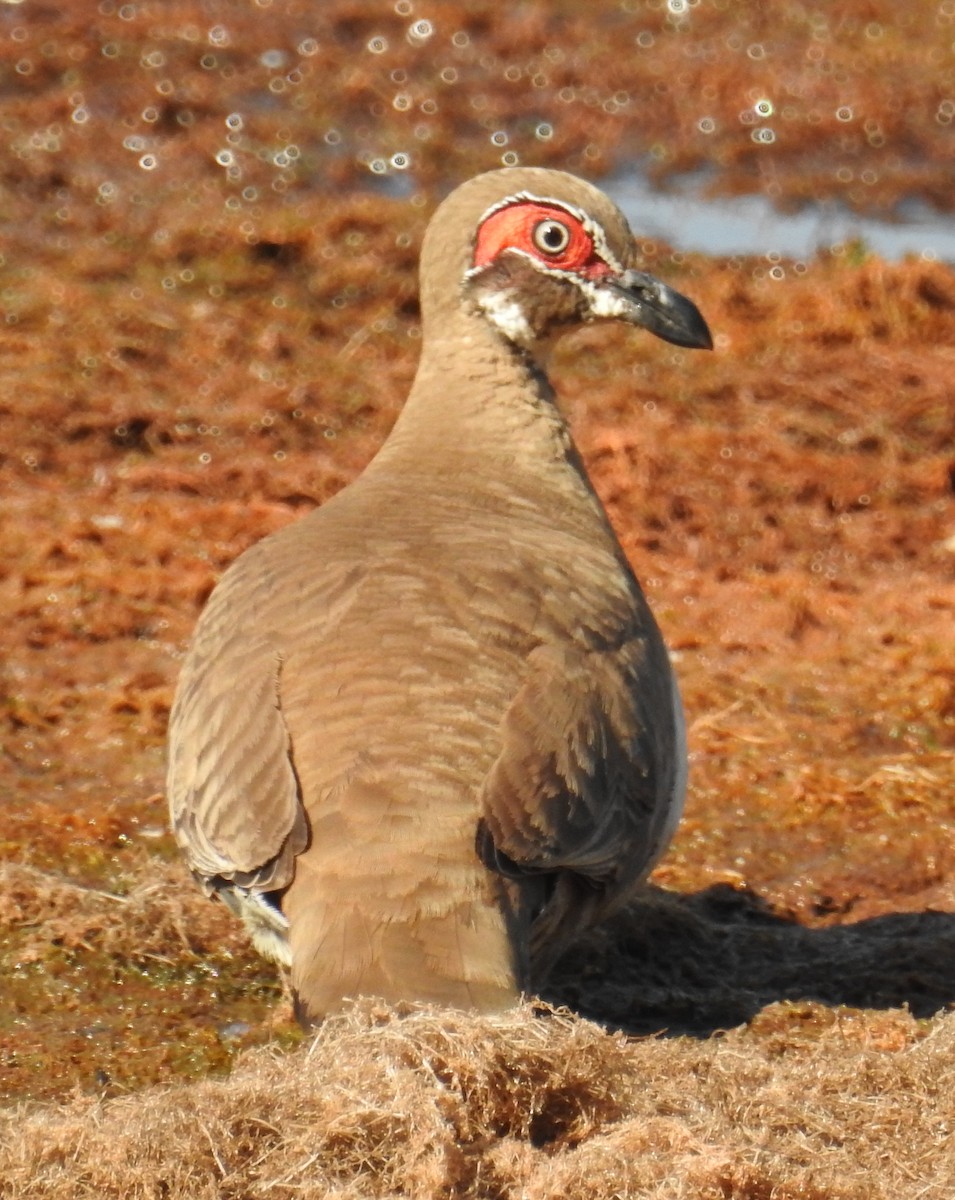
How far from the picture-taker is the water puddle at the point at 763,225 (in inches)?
529

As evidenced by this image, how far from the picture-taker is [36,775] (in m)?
6.80

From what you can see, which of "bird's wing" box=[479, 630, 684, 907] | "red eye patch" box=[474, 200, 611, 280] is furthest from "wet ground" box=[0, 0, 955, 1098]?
"red eye patch" box=[474, 200, 611, 280]

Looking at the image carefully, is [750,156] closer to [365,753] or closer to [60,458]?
[60,458]

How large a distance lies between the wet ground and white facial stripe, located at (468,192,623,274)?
1806mm

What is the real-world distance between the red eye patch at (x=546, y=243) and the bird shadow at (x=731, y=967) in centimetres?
178

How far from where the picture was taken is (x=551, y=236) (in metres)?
6.02

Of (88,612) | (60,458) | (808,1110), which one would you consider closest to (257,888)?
(808,1110)

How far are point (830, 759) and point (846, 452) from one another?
3292 mm

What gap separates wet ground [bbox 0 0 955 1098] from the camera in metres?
5.80

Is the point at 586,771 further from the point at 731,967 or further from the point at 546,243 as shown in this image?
the point at 546,243

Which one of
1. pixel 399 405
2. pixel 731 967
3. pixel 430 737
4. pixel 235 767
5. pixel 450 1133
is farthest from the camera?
pixel 399 405

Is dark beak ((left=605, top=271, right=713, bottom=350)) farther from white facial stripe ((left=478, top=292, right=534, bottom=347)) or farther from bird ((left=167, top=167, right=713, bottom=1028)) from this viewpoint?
bird ((left=167, top=167, right=713, bottom=1028))

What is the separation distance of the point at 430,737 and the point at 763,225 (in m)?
10.2

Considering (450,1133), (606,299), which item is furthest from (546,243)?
(450,1133)
